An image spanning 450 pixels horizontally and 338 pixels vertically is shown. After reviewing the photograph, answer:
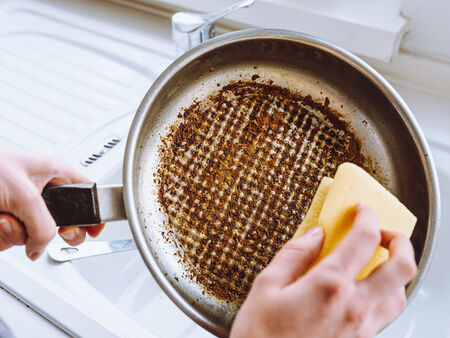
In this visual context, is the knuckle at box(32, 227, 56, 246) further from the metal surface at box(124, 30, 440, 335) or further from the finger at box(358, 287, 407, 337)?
the finger at box(358, 287, 407, 337)

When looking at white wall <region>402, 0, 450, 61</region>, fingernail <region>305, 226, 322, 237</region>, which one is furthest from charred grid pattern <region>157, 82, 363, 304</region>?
white wall <region>402, 0, 450, 61</region>

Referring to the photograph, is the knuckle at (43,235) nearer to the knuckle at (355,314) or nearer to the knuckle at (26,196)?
the knuckle at (26,196)

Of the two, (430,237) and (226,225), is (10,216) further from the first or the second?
(430,237)

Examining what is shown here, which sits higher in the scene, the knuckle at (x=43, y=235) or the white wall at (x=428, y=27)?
the white wall at (x=428, y=27)

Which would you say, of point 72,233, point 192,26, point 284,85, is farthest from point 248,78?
point 72,233

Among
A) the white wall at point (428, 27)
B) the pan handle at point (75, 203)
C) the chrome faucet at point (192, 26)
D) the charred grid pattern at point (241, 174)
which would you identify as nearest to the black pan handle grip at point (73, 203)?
the pan handle at point (75, 203)

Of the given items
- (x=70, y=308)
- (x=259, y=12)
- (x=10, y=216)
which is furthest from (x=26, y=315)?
(x=259, y=12)

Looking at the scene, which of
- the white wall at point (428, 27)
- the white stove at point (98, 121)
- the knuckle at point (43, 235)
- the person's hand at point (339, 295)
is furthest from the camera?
the white wall at point (428, 27)
